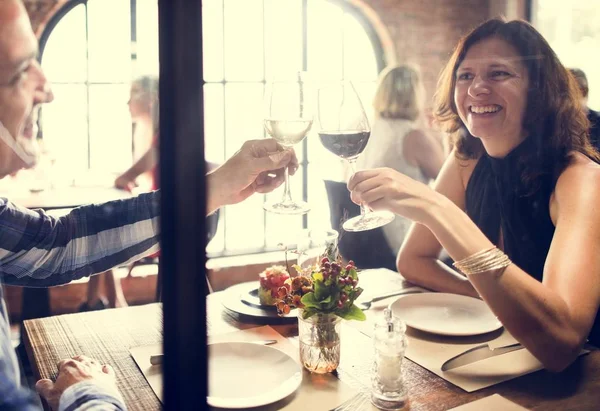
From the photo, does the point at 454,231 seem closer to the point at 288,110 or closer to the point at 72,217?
the point at 288,110

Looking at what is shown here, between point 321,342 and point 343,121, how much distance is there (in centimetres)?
28

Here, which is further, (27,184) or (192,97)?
(27,184)

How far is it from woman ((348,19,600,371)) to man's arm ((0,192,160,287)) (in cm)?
31

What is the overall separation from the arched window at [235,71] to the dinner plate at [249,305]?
1.34 m

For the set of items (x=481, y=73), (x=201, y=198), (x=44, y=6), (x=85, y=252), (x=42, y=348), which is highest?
(x=44, y=6)

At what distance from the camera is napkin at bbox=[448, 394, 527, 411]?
22.8 inches

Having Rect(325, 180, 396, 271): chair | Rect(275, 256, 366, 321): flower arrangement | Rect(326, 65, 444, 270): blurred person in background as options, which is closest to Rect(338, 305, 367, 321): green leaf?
Rect(275, 256, 366, 321): flower arrangement

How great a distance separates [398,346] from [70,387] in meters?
0.33

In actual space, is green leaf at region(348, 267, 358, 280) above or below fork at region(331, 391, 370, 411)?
above

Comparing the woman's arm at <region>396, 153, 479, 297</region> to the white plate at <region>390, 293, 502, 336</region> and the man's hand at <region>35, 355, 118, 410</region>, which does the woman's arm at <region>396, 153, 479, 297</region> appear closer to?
the white plate at <region>390, 293, 502, 336</region>

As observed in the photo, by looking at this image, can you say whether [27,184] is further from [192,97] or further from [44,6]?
[192,97]

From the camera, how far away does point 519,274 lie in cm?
77

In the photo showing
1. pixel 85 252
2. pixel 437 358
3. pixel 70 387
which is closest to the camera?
pixel 70 387

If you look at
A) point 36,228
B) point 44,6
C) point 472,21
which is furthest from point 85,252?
point 472,21
